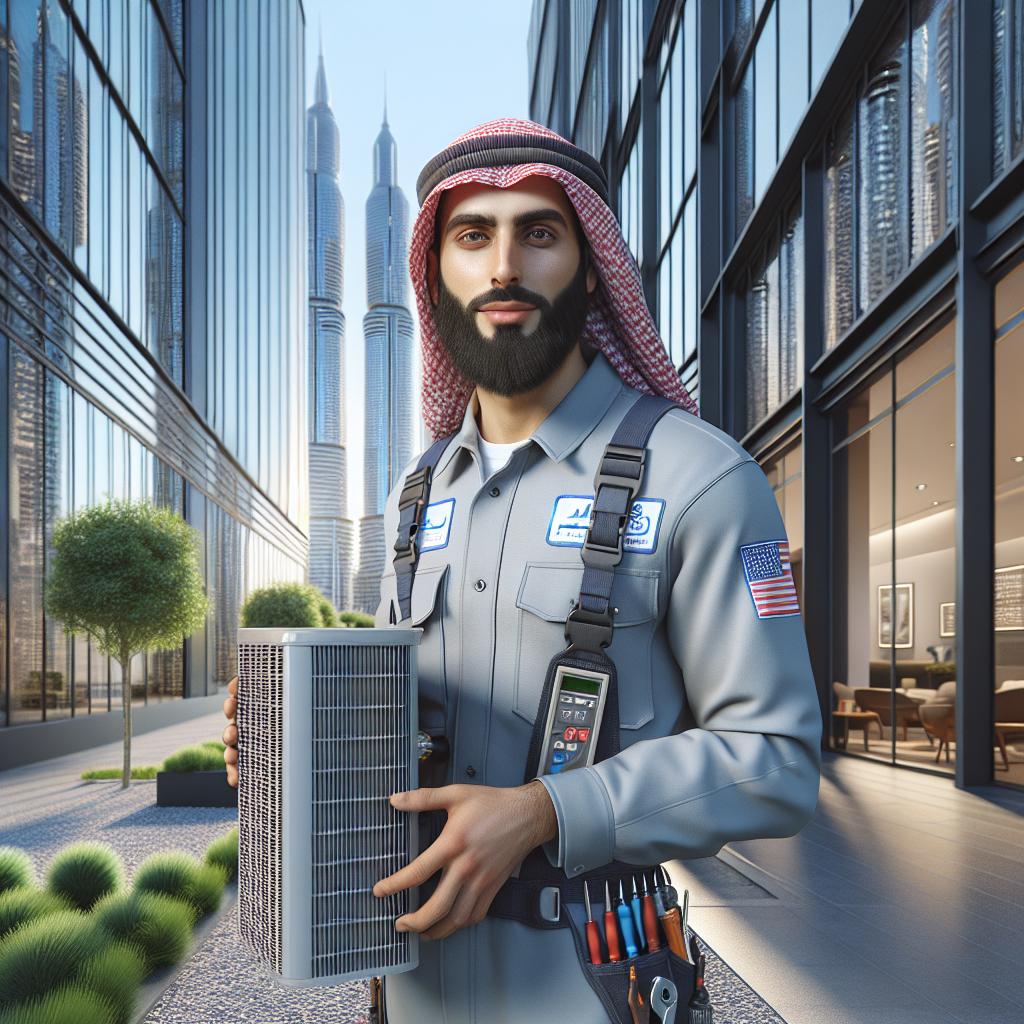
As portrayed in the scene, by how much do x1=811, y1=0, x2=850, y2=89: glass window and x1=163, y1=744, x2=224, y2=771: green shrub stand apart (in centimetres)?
1018

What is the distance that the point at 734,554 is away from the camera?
1091 millimetres

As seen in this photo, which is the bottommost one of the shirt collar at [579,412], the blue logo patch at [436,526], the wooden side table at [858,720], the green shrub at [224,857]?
the wooden side table at [858,720]

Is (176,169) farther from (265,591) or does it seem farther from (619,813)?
(619,813)

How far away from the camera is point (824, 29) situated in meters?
9.90

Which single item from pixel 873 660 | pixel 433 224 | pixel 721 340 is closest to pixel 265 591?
pixel 721 340

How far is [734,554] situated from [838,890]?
4406 millimetres

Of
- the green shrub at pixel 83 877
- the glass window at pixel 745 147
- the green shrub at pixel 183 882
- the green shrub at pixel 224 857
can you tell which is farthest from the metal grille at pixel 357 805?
the glass window at pixel 745 147

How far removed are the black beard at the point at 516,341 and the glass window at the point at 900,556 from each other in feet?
24.3

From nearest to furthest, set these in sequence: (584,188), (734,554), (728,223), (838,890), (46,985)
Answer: (734,554) → (584,188) → (46,985) → (838,890) → (728,223)

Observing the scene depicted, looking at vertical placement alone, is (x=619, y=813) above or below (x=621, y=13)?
below

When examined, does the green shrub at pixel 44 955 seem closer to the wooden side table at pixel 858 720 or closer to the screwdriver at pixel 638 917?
the screwdriver at pixel 638 917

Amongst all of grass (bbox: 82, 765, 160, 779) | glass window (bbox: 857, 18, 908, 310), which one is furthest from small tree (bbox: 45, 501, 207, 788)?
glass window (bbox: 857, 18, 908, 310)

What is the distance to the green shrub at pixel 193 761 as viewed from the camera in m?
8.55

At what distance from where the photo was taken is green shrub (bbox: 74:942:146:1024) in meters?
3.13
